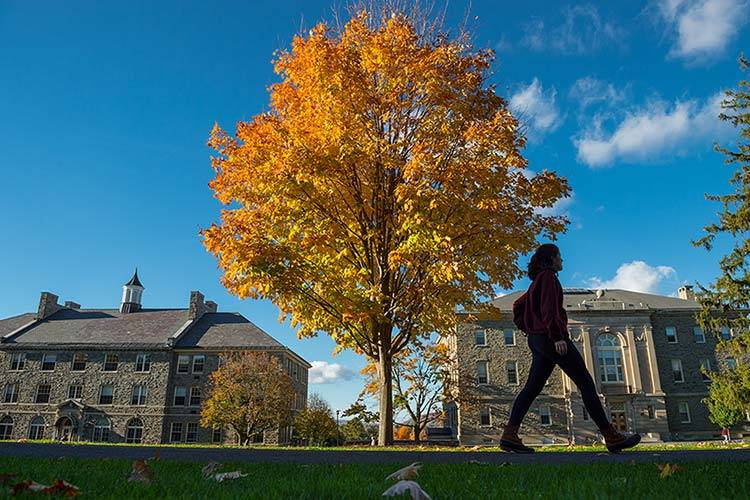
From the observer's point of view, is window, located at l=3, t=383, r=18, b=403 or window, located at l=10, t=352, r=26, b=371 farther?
window, located at l=10, t=352, r=26, b=371

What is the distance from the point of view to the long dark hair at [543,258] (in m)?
6.34

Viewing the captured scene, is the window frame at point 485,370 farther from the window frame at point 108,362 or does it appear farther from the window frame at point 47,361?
the window frame at point 47,361

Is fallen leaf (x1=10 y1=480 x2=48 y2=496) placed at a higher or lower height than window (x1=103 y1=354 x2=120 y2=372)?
lower

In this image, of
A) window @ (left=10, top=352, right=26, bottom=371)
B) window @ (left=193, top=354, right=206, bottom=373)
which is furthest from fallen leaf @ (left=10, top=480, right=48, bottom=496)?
window @ (left=10, top=352, right=26, bottom=371)

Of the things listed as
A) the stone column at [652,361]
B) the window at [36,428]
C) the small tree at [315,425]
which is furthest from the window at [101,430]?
the stone column at [652,361]

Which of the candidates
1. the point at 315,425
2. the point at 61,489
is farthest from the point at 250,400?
the point at 61,489

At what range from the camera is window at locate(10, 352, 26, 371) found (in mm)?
46531

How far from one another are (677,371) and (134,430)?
152ft

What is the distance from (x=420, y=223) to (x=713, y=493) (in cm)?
832

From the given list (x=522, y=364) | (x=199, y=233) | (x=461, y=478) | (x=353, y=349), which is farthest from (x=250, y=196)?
(x=522, y=364)

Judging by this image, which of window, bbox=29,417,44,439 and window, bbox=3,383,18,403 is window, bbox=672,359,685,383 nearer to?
window, bbox=29,417,44,439

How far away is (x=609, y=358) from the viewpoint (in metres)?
44.5

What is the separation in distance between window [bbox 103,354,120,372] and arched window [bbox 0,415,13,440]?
8.92 meters

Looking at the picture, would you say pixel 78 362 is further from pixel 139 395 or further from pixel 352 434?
pixel 352 434
